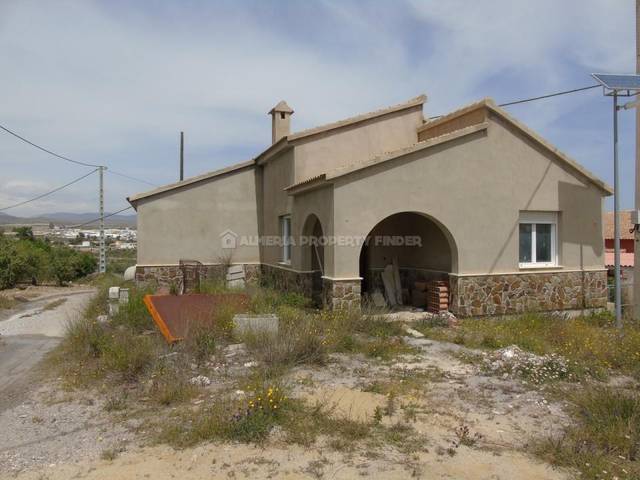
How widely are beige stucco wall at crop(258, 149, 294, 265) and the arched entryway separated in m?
2.63

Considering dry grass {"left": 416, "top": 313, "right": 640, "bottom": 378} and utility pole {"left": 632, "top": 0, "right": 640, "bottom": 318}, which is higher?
utility pole {"left": 632, "top": 0, "right": 640, "bottom": 318}

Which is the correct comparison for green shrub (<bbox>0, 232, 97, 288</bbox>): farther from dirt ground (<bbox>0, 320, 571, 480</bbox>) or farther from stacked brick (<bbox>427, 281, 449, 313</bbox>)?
stacked brick (<bbox>427, 281, 449, 313</bbox>)

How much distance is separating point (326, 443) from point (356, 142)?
1023 centimetres

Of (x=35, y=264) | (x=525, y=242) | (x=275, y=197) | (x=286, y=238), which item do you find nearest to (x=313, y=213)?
(x=286, y=238)

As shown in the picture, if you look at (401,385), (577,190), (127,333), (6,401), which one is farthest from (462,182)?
(6,401)

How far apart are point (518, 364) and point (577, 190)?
7092 mm

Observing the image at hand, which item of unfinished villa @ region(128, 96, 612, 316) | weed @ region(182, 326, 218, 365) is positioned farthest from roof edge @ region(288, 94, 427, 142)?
weed @ region(182, 326, 218, 365)

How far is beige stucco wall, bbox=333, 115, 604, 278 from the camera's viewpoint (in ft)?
37.1

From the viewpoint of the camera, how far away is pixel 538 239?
13086 millimetres

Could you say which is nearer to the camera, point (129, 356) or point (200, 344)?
point (129, 356)

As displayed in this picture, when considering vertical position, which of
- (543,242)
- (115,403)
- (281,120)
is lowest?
(115,403)

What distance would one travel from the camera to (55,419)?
244 inches

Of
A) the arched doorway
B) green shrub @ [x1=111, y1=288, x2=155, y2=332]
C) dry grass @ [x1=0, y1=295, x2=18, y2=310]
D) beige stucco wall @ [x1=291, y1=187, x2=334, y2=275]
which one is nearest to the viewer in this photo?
green shrub @ [x1=111, y1=288, x2=155, y2=332]

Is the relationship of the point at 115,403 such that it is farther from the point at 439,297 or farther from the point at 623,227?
the point at 623,227
